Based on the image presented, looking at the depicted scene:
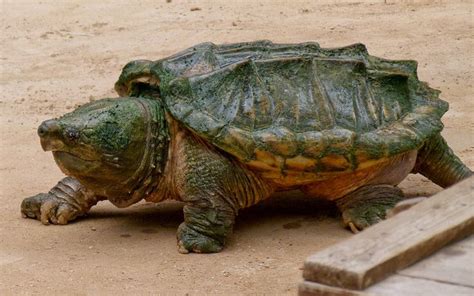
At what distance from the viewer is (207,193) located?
5.34 meters

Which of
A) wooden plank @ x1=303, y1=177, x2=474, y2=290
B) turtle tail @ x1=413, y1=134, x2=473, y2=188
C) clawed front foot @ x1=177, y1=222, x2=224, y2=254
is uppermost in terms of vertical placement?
wooden plank @ x1=303, y1=177, x2=474, y2=290

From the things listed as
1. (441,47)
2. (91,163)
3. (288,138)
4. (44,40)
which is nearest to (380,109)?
(288,138)

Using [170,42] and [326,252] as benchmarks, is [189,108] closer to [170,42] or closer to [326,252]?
[326,252]

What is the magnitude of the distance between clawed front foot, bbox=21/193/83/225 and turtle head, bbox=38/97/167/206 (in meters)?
0.37

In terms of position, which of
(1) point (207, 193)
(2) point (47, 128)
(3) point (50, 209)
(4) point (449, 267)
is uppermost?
(4) point (449, 267)

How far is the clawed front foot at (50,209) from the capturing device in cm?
584

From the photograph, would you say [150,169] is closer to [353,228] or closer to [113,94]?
[353,228]

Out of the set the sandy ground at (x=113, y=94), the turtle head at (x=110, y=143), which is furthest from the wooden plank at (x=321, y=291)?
the turtle head at (x=110, y=143)

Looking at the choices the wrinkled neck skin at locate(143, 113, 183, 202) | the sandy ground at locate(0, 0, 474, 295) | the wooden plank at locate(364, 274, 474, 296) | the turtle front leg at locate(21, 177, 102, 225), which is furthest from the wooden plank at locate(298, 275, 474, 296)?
the turtle front leg at locate(21, 177, 102, 225)

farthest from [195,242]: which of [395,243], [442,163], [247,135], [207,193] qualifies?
[395,243]

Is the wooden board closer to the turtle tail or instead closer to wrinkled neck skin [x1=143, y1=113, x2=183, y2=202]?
wrinkled neck skin [x1=143, y1=113, x2=183, y2=202]

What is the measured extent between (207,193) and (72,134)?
0.76 metres

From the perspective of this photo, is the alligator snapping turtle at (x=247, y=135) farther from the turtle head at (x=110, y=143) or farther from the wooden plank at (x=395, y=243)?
the wooden plank at (x=395, y=243)

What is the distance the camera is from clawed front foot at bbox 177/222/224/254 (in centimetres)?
529
